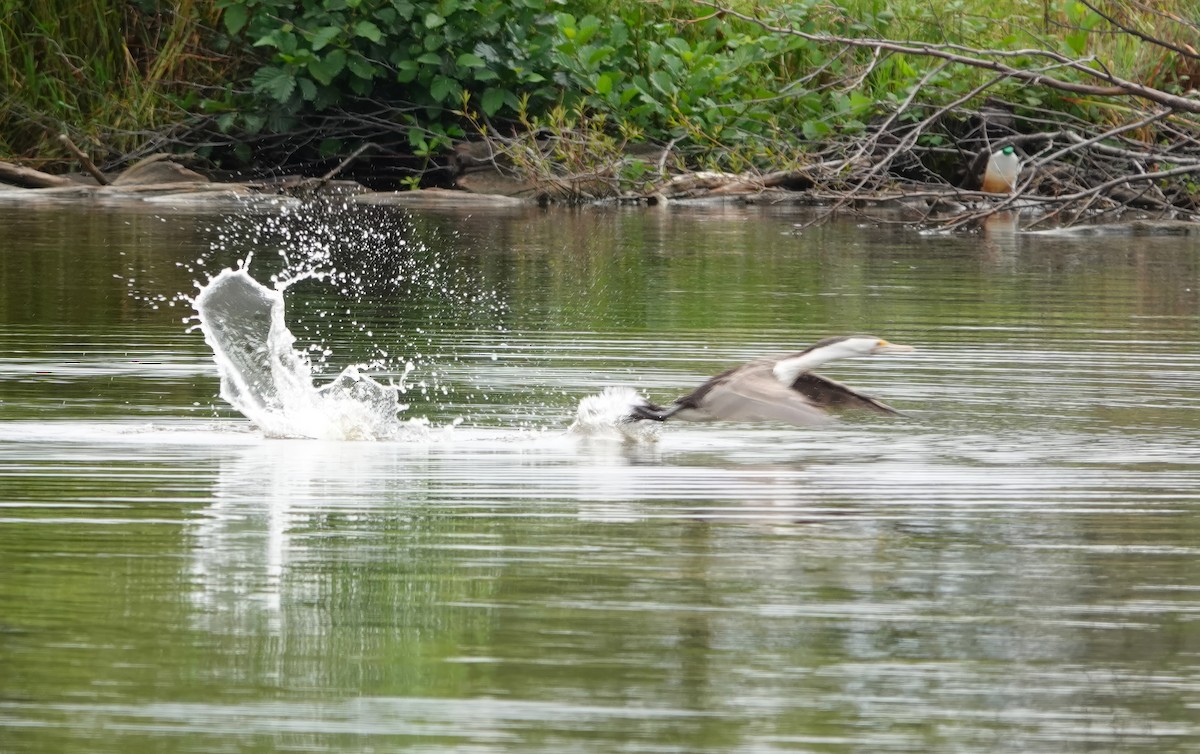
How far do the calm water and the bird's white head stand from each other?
0.91 feet

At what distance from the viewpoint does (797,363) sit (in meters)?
7.72

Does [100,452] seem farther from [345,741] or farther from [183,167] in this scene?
[183,167]

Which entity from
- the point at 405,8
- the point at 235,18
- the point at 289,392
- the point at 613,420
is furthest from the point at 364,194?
the point at 613,420

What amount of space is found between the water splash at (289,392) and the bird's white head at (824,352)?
138 cm

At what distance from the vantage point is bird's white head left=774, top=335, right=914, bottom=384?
7.65m

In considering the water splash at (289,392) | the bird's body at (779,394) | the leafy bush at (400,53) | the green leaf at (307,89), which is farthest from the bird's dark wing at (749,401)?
the green leaf at (307,89)

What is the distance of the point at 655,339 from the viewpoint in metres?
11.0

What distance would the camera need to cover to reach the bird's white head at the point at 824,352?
765cm

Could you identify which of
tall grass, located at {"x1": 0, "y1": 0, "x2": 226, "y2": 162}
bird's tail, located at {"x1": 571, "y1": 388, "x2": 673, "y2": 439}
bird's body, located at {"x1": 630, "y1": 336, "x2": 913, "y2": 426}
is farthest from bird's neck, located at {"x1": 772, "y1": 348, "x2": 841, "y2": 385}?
tall grass, located at {"x1": 0, "y1": 0, "x2": 226, "y2": 162}

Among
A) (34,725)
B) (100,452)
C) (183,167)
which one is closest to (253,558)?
(34,725)

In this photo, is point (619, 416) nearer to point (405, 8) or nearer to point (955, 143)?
point (955, 143)

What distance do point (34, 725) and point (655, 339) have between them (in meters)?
7.06

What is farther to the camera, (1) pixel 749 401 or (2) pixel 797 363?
(2) pixel 797 363

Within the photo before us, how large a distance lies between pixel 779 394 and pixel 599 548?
2.01 meters
